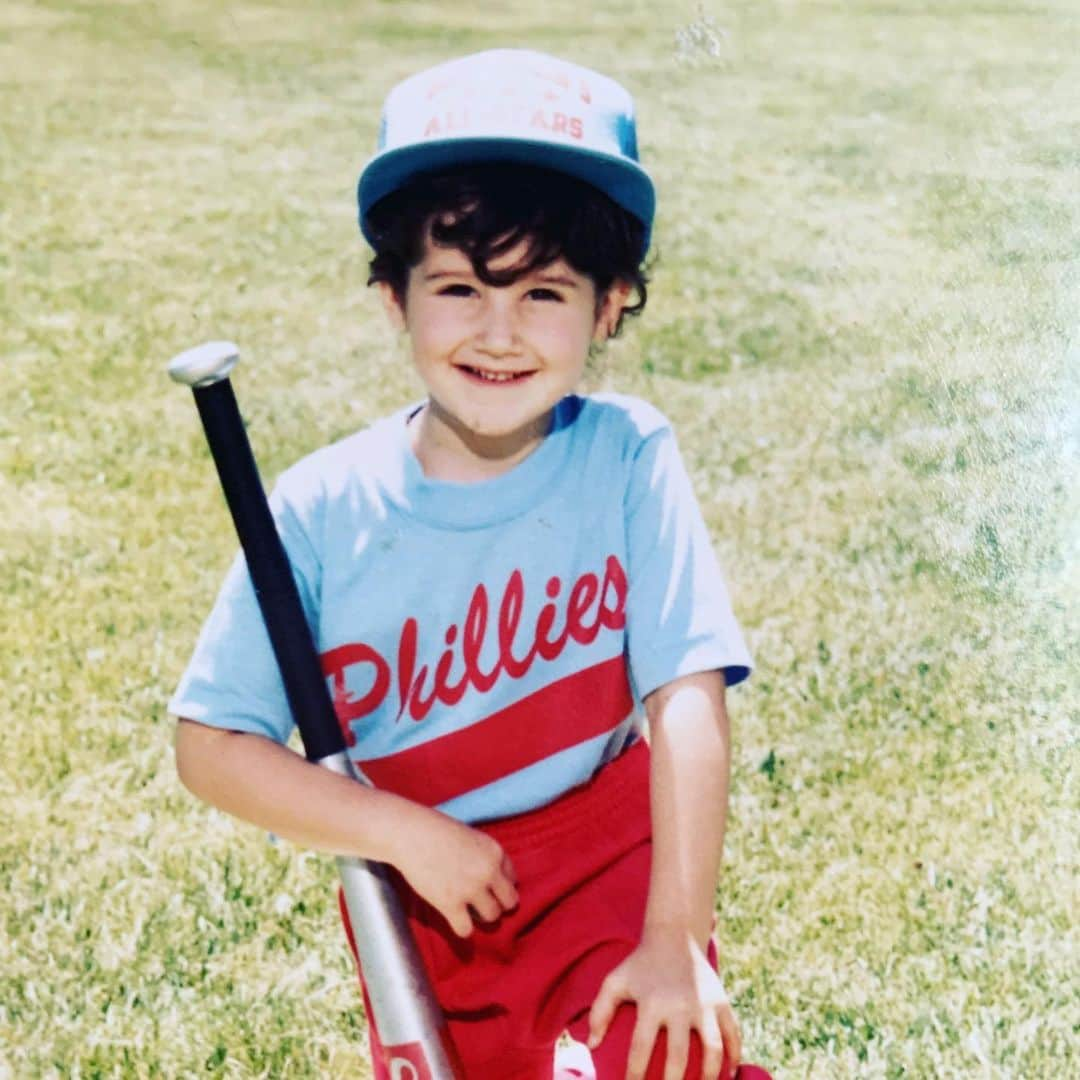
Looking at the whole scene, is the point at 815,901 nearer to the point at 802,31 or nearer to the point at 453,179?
the point at 453,179

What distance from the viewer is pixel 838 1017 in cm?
213

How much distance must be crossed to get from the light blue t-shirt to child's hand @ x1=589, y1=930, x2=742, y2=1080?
283mm

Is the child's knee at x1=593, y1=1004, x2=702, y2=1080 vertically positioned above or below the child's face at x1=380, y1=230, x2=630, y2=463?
below

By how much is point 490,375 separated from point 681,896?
22.9 inches

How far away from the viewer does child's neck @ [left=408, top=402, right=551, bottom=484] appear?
174 cm

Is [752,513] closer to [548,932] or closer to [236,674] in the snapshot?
[548,932]

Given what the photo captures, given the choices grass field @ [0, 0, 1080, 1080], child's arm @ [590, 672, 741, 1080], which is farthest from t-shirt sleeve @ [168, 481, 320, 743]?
grass field @ [0, 0, 1080, 1080]

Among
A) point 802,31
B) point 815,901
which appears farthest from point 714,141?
point 815,901

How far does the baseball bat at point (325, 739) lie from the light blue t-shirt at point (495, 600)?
0.12 m

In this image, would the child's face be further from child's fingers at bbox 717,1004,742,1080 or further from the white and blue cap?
child's fingers at bbox 717,1004,742,1080

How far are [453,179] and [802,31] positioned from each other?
7879 millimetres

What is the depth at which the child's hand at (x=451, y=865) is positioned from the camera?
5.03ft

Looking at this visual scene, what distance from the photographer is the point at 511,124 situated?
1.59 meters

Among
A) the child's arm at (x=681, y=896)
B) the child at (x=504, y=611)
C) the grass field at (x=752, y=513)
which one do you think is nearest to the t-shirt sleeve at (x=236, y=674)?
the child at (x=504, y=611)
